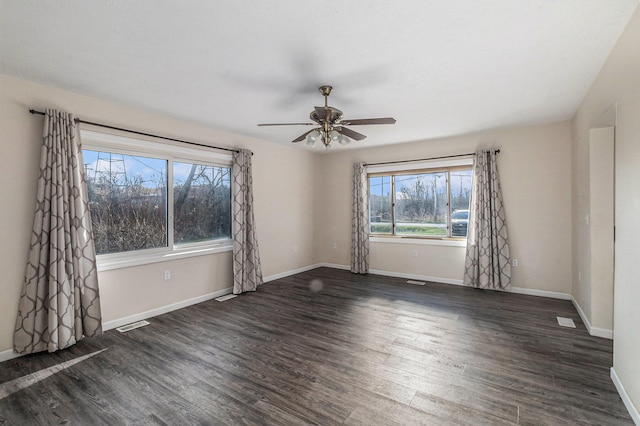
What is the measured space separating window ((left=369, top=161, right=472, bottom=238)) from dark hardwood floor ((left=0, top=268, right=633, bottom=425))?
72.6 inches

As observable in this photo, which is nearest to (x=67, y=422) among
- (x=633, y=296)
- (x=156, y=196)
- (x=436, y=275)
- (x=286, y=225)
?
(x=156, y=196)

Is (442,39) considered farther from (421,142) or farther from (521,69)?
(421,142)

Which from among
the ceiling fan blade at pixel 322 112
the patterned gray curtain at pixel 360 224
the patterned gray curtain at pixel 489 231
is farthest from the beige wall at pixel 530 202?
the ceiling fan blade at pixel 322 112

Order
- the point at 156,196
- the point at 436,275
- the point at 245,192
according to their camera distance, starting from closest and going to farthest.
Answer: the point at 156,196
the point at 245,192
the point at 436,275

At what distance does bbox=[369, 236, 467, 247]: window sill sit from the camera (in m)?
5.12

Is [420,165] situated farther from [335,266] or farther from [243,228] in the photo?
[243,228]

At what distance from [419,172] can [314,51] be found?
152 inches

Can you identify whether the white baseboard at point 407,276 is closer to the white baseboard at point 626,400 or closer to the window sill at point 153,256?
the window sill at point 153,256


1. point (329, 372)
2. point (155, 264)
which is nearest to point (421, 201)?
point (329, 372)

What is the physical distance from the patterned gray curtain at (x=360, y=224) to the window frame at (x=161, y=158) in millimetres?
2470

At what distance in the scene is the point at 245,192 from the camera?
4.79 meters

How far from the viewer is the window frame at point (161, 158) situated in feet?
10.9

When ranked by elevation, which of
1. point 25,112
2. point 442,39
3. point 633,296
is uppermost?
point 442,39

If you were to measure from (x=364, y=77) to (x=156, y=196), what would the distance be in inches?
119
